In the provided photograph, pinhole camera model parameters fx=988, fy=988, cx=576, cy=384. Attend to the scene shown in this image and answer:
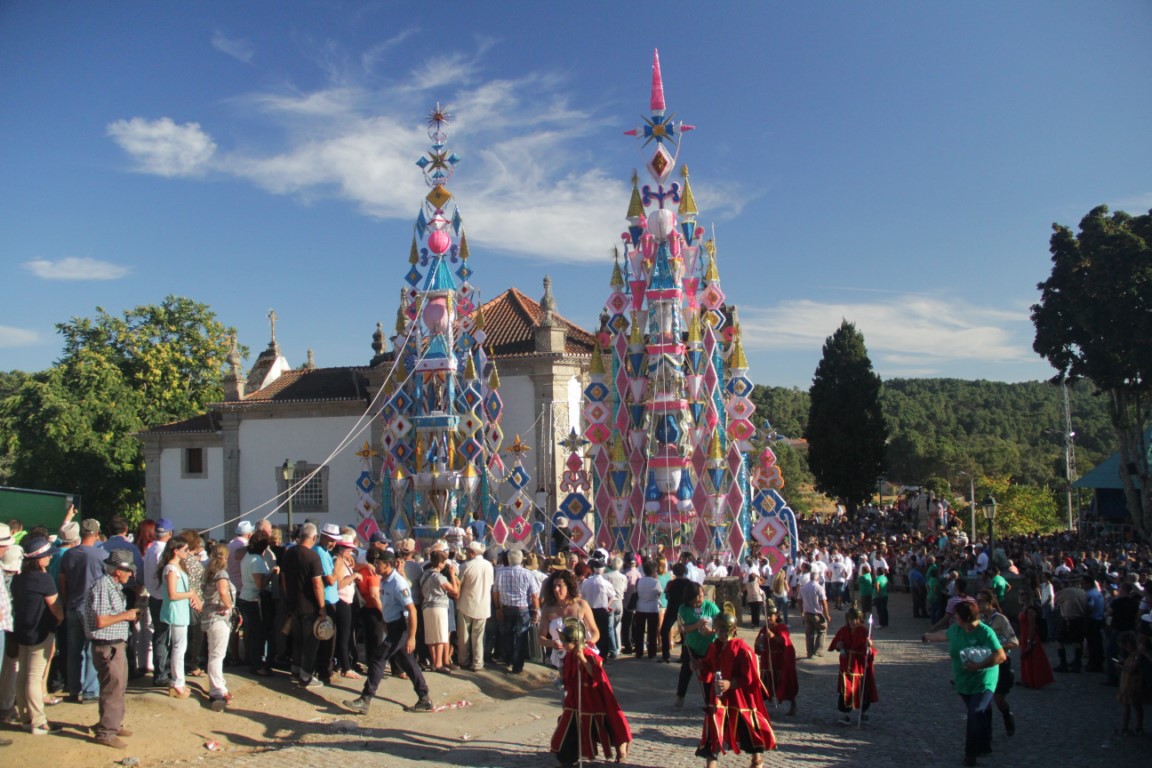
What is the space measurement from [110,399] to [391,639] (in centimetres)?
3085

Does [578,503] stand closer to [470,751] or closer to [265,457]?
[470,751]

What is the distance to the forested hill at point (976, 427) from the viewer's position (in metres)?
64.0

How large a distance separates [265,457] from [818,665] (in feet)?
75.3

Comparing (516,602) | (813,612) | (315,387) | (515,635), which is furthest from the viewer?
(315,387)

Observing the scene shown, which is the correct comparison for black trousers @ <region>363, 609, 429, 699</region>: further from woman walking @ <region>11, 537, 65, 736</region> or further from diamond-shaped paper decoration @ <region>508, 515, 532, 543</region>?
diamond-shaped paper decoration @ <region>508, 515, 532, 543</region>

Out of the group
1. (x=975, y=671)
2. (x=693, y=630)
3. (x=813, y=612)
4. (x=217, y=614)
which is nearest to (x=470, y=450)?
(x=813, y=612)

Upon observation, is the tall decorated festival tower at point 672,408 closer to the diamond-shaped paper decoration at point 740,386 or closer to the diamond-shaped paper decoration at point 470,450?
the diamond-shaped paper decoration at point 740,386

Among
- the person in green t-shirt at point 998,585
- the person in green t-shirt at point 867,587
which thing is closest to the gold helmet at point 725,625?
the person in green t-shirt at point 998,585

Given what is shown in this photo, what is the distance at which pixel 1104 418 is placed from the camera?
7562 centimetres

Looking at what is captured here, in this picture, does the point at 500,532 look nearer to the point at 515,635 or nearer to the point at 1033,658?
the point at 515,635

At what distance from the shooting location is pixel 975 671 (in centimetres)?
887

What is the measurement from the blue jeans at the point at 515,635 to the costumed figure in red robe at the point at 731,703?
14.1 ft

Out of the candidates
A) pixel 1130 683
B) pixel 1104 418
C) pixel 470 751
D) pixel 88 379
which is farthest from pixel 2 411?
pixel 1104 418

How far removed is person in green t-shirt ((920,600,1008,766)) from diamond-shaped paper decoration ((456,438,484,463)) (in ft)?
48.4
